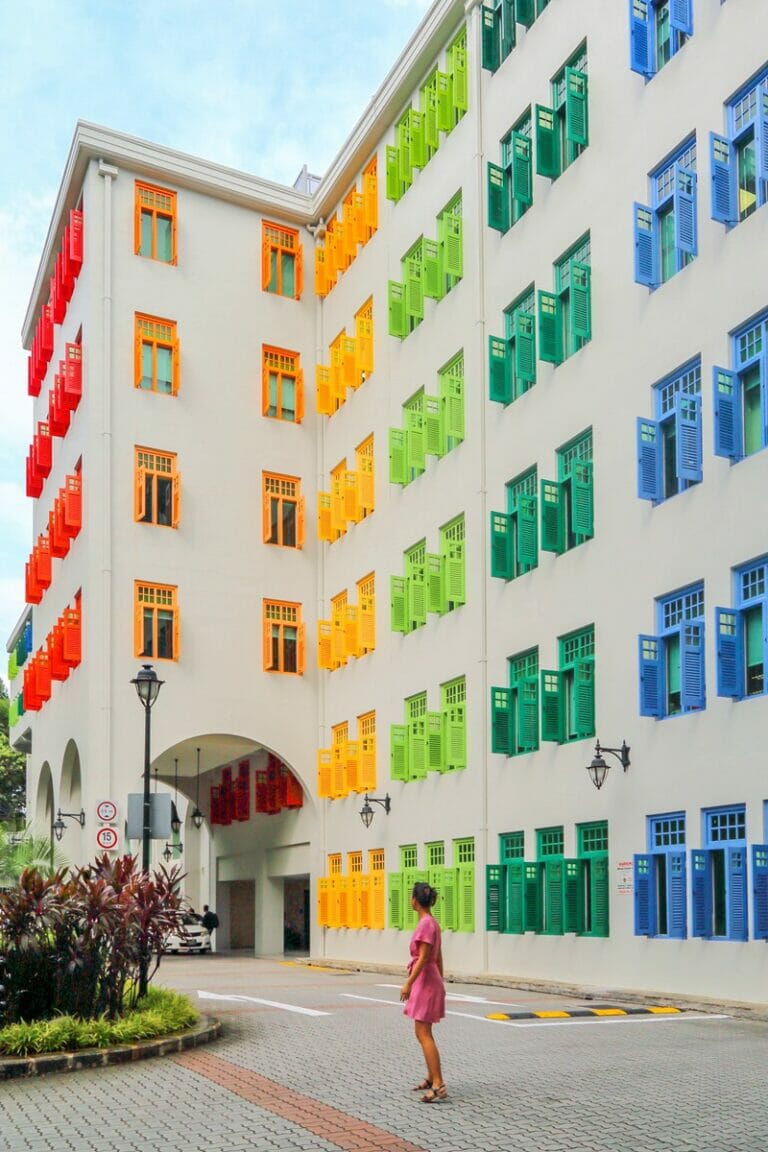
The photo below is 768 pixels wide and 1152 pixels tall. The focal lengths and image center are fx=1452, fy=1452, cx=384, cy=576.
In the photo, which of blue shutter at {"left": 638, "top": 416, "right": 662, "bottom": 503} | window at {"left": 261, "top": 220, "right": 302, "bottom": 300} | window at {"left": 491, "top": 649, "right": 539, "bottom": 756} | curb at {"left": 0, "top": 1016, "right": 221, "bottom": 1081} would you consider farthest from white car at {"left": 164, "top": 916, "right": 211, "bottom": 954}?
curb at {"left": 0, "top": 1016, "right": 221, "bottom": 1081}

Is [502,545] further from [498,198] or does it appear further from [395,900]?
[395,900]

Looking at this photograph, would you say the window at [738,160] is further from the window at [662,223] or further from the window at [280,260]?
the window at [280,260]

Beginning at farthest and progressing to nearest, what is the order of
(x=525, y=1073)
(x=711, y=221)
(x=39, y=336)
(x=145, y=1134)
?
(x=39, y=336) → (x=711, y=221) → (x=525, y=1073) → (x=145, y=1134)

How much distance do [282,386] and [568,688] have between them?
Result: 15166mm

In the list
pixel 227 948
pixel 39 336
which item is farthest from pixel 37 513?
pixel 227 948

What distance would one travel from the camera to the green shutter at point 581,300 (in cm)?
2323

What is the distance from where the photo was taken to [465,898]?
26.3 m

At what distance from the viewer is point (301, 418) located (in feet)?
118

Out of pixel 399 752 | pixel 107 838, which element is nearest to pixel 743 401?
pixel 399 752

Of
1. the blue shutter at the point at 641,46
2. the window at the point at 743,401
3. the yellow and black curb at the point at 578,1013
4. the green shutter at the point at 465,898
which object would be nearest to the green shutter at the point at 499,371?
the blue shutter at the point at 641,46

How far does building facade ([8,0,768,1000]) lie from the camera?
64.7 ft

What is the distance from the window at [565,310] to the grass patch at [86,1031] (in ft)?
44.3

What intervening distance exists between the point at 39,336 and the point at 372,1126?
3453 cm

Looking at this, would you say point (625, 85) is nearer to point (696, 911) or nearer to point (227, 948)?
point (696, 911)
